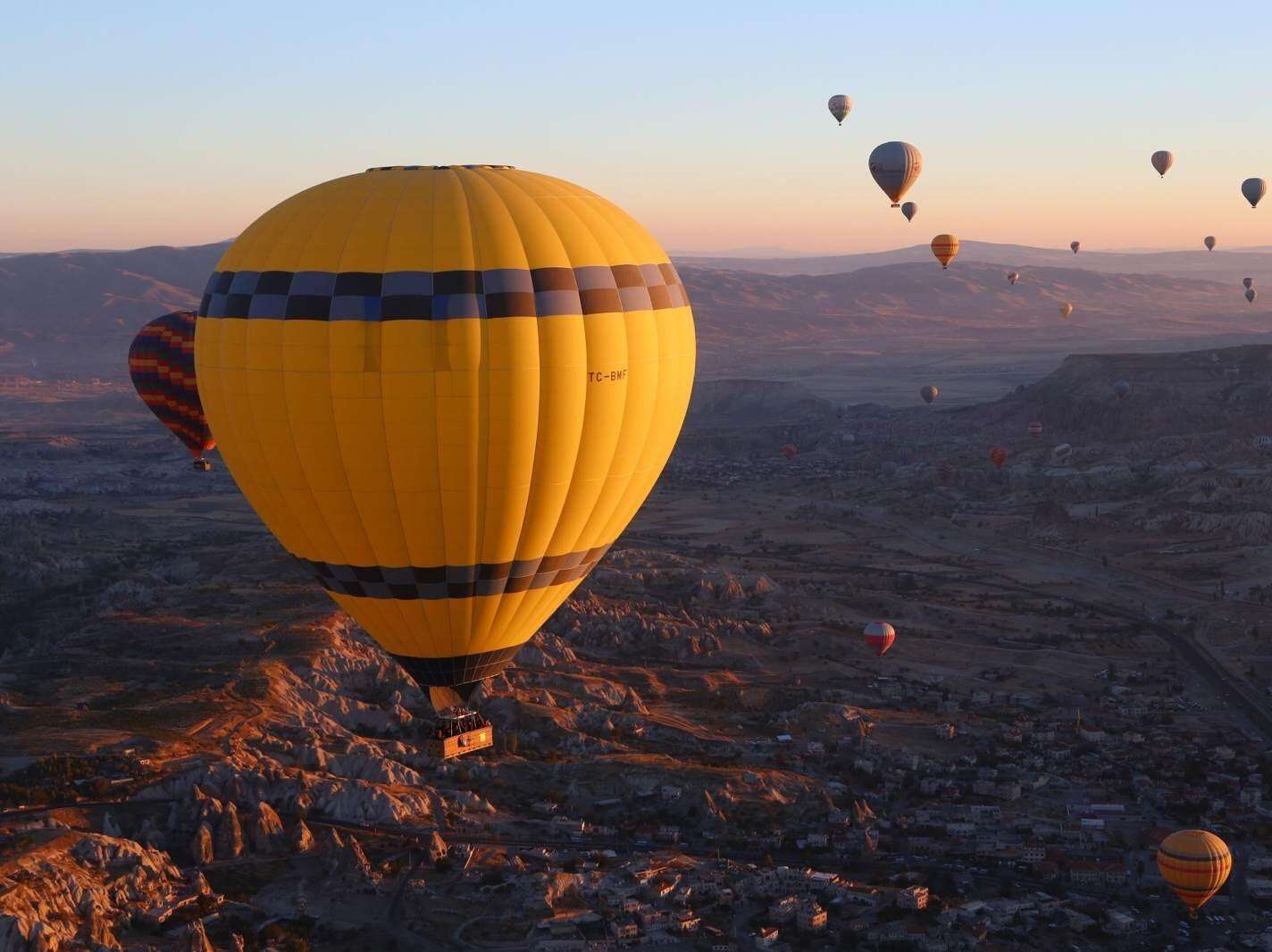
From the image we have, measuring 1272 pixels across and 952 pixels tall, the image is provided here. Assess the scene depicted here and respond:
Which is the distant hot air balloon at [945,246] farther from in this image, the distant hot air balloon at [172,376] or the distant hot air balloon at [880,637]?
the distant hot air balloon at [172,376]

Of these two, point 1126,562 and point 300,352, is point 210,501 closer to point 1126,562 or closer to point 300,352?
point 1126,562

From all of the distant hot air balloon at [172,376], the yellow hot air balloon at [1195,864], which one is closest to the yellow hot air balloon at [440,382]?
the yellow hot air balloon at [1195,864]

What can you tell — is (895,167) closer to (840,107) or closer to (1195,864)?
(840,107)

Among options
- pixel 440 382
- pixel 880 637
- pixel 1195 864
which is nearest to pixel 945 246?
pixel 880 637

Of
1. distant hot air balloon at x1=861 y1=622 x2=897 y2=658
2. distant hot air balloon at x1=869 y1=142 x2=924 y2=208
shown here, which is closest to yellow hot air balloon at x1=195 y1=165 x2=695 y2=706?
distant hot air balloon at x1=861 y1=622 x2=897 y2=658

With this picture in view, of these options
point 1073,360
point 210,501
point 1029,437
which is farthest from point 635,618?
point 1073,360

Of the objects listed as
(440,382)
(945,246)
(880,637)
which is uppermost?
(945,246)

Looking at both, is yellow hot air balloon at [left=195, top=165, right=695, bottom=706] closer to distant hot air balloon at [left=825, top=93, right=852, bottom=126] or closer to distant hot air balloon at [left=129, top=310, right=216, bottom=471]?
distant hot air balloon at [left=129, top=310, right=216, bottom=471]
